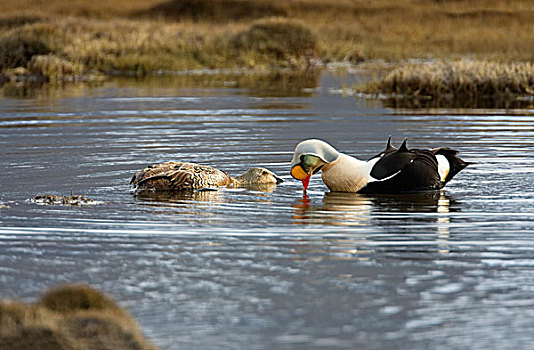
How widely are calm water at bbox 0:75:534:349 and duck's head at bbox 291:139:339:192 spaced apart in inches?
12.6

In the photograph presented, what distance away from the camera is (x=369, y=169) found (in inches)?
426

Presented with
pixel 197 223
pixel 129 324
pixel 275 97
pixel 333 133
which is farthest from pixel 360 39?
pixel 129 324

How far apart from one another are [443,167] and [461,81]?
45.7ft

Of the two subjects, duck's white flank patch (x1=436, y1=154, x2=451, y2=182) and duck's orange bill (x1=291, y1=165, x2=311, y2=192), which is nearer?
duck's orange bill (x1=291, y1=165, x2=311, y2=192)

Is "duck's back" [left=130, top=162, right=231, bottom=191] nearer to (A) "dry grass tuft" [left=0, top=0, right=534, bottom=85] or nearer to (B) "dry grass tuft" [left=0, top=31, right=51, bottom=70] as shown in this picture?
(A) "dry grass tuft" [left=0, top=0, right=534, bottom=85]

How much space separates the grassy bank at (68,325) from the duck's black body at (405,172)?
5853mm

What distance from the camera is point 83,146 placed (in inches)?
608

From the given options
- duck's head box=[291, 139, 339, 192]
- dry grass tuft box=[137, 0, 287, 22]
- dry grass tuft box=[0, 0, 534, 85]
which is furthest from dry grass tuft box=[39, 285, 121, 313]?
dry grass tuft box=[137, 0, 287, 22]

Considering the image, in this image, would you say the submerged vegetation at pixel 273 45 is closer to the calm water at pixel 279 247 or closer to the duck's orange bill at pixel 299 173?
the calm water at pixel 279 247

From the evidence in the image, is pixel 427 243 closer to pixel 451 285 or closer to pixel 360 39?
pixel 451 285

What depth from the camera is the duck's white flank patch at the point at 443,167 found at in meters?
11.2

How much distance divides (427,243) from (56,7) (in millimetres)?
63283

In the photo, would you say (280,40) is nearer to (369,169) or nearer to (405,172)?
(369,169)

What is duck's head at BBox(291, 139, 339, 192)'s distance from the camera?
10.7 m
